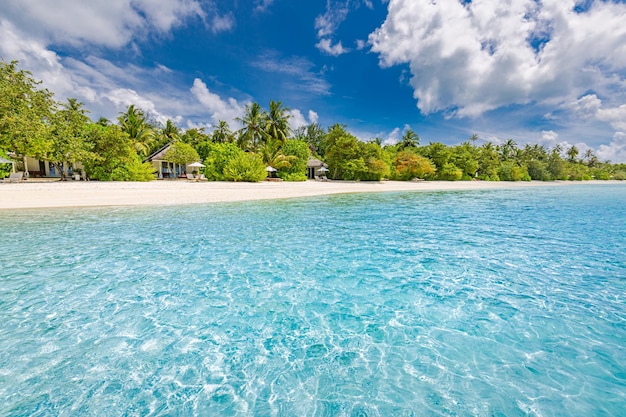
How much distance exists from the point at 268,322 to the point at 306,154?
1419 inches

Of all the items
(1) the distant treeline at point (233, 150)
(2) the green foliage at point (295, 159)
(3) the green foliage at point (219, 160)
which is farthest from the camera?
(2) the green foliage at point (295, 159)

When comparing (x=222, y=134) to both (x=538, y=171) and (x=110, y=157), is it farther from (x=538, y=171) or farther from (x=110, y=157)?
(x=538, y=171)

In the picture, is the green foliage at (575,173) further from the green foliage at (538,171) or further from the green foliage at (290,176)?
the green foliage at (290,176)

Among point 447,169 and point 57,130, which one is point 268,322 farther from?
point 447,169

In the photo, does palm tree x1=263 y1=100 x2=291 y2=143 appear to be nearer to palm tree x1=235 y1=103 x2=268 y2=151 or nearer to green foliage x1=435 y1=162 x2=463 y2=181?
palm tree x1=235 y1=103 x2=268 y2=151

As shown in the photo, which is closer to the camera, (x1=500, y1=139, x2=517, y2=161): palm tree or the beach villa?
the beach villa

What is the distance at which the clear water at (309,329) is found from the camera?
302 cm

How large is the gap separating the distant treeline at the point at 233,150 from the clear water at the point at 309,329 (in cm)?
2022

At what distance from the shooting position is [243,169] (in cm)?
3212

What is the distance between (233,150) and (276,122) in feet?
37.4

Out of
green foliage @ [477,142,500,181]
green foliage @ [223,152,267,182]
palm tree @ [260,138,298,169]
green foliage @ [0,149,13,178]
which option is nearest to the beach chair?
green foliage @ [0,149,13,178]

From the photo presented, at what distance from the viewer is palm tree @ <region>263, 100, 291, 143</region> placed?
1633 inches

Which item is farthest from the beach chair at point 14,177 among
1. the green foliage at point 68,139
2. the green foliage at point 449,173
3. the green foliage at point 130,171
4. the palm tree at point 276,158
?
the green foliage at point 449,173

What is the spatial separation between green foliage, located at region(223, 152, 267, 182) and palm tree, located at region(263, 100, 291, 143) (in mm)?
10146
